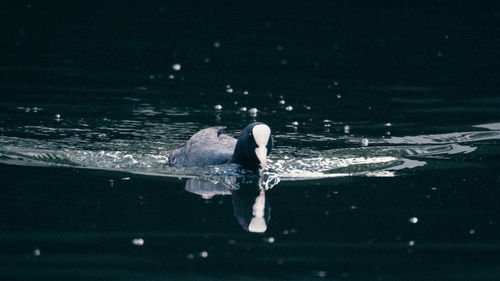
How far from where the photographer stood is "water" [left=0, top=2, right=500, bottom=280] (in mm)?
4797

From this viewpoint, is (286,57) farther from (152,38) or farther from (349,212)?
(349,212)

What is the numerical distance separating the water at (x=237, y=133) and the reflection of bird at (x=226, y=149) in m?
0.11

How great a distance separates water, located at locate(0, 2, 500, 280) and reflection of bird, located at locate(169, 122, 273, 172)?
11 centimetres

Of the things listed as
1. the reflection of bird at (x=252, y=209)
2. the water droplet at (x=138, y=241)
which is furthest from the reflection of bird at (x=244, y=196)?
the water droplet at (x=138, y=241)

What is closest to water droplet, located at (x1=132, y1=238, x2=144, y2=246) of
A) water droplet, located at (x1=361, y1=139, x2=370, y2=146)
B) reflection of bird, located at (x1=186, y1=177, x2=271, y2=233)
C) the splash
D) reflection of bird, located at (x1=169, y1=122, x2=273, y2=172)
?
reflection of bird, located at (x1=186, y1=177, x2=271, y2=233)

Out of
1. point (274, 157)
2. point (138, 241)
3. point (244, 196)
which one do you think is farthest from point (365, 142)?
point (138, 241)

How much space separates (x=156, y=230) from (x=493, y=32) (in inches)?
419

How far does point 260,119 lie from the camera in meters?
9.04

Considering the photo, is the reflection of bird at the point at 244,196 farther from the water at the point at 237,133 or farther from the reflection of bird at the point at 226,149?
the reflection of bird at the point at 226,149

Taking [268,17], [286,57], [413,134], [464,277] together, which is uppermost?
[268,17]

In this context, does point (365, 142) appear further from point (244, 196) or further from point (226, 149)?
point (244, 196)

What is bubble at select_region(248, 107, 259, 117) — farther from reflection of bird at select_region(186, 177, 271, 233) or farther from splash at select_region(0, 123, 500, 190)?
reflection of bird at select_region(186, 177, 271, 233)

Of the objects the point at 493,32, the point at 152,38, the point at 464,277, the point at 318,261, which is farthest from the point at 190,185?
the point at 493,32

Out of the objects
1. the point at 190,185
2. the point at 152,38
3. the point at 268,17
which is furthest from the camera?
the point at 268,17
